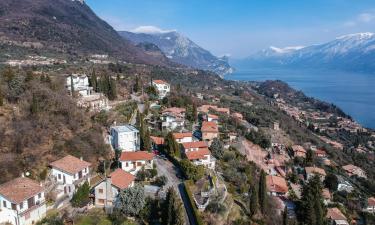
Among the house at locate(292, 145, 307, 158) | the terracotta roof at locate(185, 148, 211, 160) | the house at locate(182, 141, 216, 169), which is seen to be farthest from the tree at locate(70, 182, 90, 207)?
the house at locate(292, 145, 307, 158)

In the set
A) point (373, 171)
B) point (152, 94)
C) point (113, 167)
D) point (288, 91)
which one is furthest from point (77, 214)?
point (288, 91)

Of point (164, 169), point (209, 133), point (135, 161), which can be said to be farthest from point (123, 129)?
point (209, 133)

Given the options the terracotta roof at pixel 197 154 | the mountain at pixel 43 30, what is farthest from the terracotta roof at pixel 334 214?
the mountain at pixel 43 30

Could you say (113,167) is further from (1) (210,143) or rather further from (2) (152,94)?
(2) (152,94)

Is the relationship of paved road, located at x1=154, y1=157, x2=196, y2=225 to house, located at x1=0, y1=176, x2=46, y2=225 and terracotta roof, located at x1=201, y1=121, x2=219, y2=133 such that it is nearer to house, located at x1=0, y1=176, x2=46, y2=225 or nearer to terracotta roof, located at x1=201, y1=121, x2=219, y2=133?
house, located at x1=0, y1=176, x2=46, y2=225

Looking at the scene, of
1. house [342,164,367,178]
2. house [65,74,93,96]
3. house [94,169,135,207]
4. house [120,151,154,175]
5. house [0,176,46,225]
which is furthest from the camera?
house [342,164,367,178]

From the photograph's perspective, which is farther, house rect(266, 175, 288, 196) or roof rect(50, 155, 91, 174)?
house rect(266, 175, 288, 196)

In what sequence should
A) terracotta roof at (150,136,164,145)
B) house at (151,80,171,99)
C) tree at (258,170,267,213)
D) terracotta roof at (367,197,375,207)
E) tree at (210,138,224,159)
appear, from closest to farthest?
1. tree at (258,170,267,213)
2. terracotta roof at (150,136,164,145)
3. tree at (210,138,224,159)
4. terracotta roof at (367,197,375,207)
5. house at (151,80,171,99)

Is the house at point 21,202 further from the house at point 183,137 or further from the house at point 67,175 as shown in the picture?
the house at point 183,137
